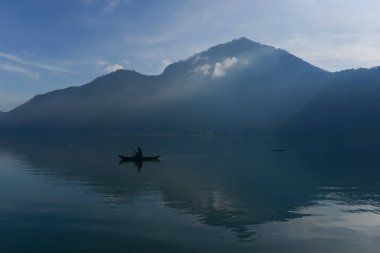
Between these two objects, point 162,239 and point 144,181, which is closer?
point 162,239

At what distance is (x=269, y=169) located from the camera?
92000mm

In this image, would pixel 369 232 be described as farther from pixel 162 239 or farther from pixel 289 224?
pixel 162 239

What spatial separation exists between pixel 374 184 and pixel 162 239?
4585 cm

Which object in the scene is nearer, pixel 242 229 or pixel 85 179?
pixel 242 229

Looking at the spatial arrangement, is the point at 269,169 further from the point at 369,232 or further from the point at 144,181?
the point at 369,232

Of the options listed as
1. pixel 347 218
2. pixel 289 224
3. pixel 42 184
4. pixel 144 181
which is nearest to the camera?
pixel 289 224

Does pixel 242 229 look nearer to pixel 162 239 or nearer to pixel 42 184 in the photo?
pixel 162 239

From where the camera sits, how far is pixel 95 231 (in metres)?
37.2

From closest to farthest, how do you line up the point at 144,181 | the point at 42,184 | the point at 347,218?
the point at 347,218
the point at 42,184
the point at 144,181

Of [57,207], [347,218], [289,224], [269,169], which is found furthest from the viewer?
[269,169]

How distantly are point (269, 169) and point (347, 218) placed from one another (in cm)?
4892

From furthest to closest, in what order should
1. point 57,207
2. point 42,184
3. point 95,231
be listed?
point 42,184
point 57,207
point 95,231

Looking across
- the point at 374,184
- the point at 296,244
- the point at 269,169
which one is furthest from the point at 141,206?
the point at 269,169

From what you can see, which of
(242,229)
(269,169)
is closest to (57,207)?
(242,229)
